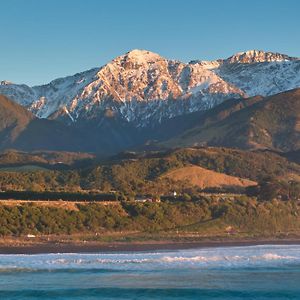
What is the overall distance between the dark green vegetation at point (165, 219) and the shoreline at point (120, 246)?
9666 millimetres

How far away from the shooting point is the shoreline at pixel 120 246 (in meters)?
92.5

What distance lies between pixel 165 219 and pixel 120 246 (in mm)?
27898

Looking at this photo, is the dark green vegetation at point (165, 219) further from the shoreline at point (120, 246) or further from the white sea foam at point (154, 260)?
the white sea foam at point (154, 260)

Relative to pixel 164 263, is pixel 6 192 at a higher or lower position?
higher

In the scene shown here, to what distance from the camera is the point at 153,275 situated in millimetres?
68062

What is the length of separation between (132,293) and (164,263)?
18676 mm

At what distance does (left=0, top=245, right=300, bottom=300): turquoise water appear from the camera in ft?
192

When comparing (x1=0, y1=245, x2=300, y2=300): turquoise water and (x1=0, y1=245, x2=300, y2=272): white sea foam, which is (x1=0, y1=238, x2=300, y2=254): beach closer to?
(x1=0, y1=245, x2=300, y2=272): white sea foam

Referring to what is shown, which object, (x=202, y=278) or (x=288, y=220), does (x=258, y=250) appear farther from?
(x=288, y=220)

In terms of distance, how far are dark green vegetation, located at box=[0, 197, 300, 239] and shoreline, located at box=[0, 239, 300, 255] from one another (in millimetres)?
9666

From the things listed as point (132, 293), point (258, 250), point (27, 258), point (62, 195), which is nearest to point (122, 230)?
point (62, 195)

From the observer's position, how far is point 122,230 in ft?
397

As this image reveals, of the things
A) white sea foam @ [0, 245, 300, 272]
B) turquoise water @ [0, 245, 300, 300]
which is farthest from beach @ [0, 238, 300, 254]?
turquoise water @ [0, 245, 300, 300]

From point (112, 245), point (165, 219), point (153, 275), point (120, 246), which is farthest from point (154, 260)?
point (165, 219)
